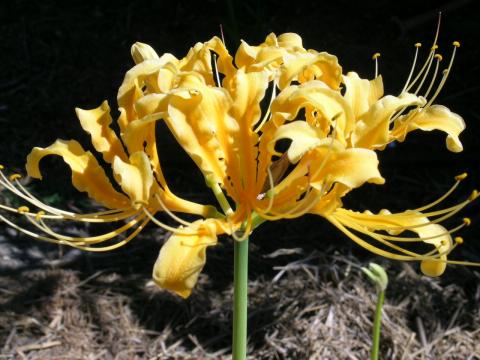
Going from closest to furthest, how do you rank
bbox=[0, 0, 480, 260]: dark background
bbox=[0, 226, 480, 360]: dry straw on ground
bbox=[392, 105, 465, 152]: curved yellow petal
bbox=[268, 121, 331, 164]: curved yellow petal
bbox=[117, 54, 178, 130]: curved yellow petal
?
bbox=[268, 121, 331, 164]: curved yellow petal → bbox=[117, 54, 178, 130]: curved yellow petal → bbox=[392, 105, 465, 152]: curved yellow petal → bbox=[0, 226, 480, 360]: dry straw on ground → bbox=[0, 0, 480, 260]: dark background

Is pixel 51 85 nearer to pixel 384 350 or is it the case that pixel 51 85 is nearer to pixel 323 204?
Result: pixel 384 350

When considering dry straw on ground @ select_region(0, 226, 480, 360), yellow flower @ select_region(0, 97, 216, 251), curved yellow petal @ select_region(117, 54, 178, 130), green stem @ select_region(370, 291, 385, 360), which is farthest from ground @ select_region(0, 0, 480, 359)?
curved yellow petal @ select_region(117, 54, 178, 130)

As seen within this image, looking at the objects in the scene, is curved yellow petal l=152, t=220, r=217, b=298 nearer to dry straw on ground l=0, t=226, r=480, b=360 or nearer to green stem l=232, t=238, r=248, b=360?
green stem l=232, t=238, r=248, b=360

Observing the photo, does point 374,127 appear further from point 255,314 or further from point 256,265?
point 256,265

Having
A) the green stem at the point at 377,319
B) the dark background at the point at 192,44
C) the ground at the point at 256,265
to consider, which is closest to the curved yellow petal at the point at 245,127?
the green stem at the point at 377,319

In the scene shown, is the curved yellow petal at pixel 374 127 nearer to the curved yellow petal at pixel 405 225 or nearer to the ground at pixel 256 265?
the curved yellow petal at pixel 405 225

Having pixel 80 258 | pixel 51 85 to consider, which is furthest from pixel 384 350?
pixel 51 85
